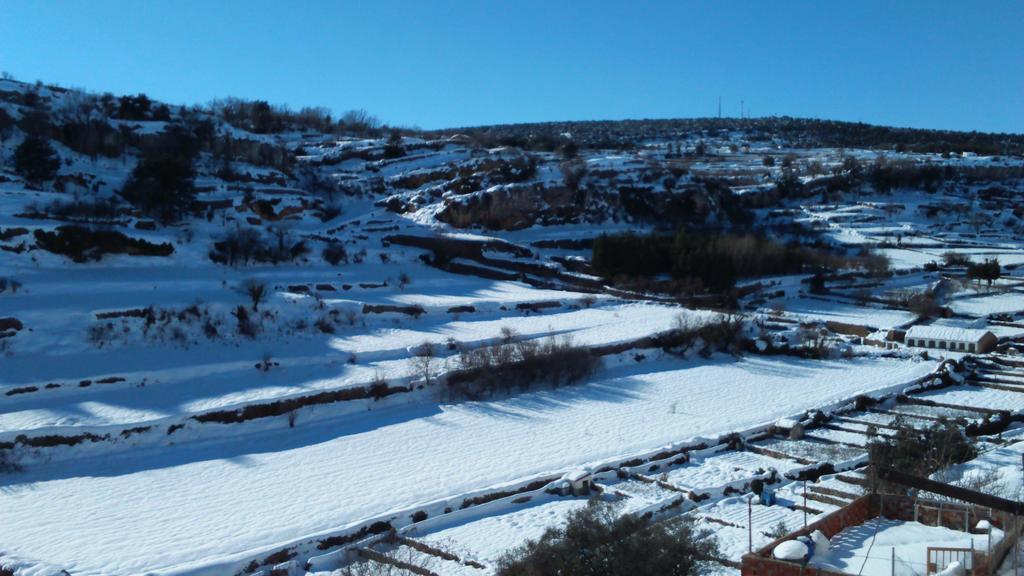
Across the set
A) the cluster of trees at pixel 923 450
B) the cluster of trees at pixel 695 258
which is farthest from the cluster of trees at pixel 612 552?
the cluster of trees at pixel 695 258

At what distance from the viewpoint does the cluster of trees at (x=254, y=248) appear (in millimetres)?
22547

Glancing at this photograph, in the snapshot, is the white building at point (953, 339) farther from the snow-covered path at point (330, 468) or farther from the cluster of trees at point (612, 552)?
the cluster of trees at point (612, 552)

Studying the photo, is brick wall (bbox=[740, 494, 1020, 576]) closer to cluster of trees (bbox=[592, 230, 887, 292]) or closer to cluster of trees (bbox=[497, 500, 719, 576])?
cluster of trees (bbox=[497, 500, 719, 576])

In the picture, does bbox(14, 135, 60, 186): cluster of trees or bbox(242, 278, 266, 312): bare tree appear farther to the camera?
bbox(14, 135, 60, 186): cluster of trees

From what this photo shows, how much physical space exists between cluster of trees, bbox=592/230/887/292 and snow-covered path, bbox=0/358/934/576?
405 inches

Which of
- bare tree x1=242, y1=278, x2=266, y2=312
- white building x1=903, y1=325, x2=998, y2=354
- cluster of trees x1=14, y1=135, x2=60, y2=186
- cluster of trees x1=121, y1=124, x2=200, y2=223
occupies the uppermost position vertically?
cluster of trees x1=14, y1=135, x2=60, y2=186

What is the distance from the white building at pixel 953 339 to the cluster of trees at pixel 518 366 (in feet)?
32.0

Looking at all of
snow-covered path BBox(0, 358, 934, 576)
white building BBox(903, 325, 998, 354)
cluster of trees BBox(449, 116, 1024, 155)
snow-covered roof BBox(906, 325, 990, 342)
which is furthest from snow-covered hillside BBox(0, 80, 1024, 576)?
cluster of trees BBox(449, 116, 1024, 155)

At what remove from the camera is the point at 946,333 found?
22484 millimetres

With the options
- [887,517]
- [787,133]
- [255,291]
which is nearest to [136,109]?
[255,291]

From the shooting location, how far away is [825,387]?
18.6 metres

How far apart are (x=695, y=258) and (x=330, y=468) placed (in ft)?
62.8

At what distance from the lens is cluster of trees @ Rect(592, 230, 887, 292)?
28.8 meters

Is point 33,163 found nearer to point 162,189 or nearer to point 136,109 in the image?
point 162,189
